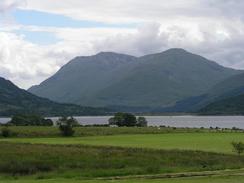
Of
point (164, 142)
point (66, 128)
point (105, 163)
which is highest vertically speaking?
point (66, 128)

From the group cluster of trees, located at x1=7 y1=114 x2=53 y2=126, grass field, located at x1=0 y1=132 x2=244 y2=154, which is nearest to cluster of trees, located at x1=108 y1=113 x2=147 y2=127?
cluster of trees, located at x1=7 y1=114 x2=53 y2=126

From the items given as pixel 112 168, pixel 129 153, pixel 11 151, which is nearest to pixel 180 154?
pixel 129 153

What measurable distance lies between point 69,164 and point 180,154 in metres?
14.6

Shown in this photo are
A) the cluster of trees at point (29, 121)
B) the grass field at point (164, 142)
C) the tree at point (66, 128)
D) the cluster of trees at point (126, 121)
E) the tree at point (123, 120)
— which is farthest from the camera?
the cluster of trees at point (126, 121)

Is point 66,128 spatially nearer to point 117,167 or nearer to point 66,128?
point 66,128

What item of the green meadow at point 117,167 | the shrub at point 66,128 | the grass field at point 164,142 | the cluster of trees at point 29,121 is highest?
the cluster of trees at point 29,121

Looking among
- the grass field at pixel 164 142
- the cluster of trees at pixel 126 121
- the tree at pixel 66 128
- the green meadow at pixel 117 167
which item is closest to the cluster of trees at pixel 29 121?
the cluster of trees at pixel 126 121

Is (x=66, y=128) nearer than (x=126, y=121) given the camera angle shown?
Yes

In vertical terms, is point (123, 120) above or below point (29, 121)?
above

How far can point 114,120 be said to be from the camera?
18862 cm

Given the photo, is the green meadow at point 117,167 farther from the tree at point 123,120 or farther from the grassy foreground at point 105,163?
the tree at point 123,120

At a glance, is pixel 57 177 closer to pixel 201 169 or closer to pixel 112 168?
pixel 112 168

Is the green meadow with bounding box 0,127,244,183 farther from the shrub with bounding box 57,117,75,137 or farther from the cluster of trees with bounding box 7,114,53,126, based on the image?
the cluster of trees with bounding box 7,114,53,126

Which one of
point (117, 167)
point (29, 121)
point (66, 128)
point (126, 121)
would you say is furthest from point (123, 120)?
point (117, 167)
